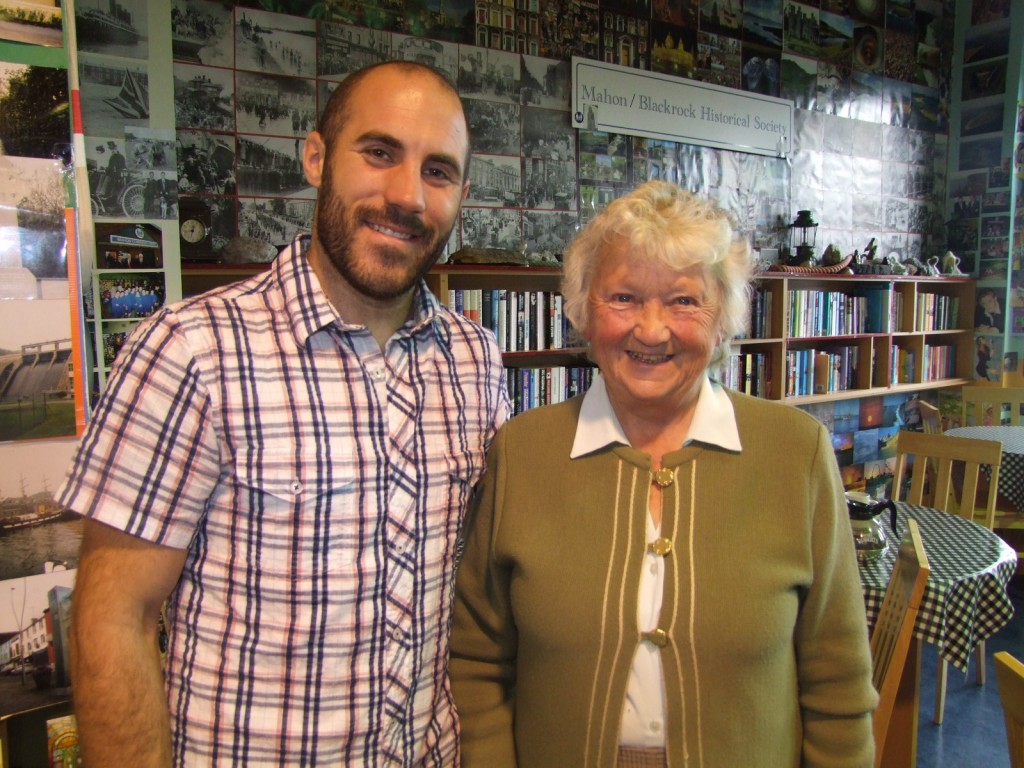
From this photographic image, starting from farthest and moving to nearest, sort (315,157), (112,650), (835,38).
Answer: (835,38) → (315,157) → (112,650)

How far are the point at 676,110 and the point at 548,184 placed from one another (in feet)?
3.46

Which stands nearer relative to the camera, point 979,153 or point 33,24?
point 33,24

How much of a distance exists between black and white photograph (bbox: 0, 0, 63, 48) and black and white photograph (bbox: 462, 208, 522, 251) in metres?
2.34

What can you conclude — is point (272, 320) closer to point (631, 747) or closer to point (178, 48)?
point (631, 747)

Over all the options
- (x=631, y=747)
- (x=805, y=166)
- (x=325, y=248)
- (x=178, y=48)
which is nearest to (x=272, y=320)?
(x=325, y=248)

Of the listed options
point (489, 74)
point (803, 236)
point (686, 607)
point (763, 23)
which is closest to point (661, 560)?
point (686, 607)

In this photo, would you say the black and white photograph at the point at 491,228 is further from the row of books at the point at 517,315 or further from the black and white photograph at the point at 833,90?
the black and white photograph at the point at 833,90

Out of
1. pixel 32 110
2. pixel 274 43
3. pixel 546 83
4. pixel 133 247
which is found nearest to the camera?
pixel 32 110

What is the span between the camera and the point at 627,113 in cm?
418

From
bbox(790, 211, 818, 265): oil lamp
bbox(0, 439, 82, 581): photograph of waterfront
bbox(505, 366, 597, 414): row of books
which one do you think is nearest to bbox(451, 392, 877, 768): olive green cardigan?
bbox(0, 439, 82, 581): photograph of waterfront

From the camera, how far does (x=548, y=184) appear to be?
3.96 m

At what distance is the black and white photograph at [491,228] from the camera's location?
12.2 feet

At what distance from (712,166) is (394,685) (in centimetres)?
420

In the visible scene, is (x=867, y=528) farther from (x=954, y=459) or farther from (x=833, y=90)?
(x=833, y=90)
